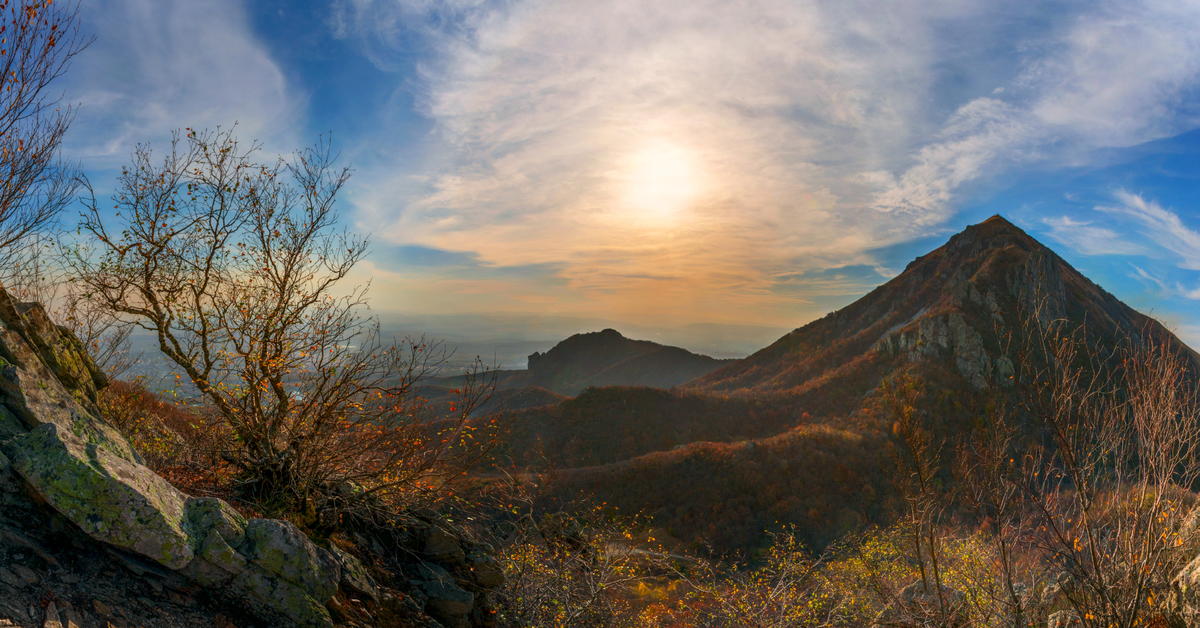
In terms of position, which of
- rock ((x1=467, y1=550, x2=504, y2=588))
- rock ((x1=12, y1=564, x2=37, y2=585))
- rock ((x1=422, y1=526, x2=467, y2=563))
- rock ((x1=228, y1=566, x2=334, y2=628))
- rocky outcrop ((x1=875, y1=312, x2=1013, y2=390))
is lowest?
rock ((x1=467, y1=550, x2=504, y2=588))

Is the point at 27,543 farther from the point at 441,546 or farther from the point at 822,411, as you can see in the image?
the point at 822,411

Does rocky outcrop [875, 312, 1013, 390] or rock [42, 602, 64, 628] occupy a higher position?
rocky outcrop [875, 312, 1013, 390]

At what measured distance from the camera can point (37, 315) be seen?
6.07m

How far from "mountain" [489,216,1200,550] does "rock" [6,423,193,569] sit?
2062cm

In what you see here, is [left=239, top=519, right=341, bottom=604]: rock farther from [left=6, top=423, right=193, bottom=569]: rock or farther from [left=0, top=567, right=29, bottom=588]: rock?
[left=0, top=567, right=29, bottom=588]: rock

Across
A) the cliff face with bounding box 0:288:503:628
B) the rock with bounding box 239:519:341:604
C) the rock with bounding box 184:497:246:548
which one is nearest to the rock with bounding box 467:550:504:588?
the cliff face with bounding box 0:288:503:628

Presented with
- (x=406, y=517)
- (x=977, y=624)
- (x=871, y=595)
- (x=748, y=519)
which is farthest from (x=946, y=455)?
(x=406, y=517)

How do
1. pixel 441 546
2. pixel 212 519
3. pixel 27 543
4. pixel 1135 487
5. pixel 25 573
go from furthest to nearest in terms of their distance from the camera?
pixel 441 546 < pixel 1135 487 < pixel 212 519 < pixel 27 543 < pixel 25 573

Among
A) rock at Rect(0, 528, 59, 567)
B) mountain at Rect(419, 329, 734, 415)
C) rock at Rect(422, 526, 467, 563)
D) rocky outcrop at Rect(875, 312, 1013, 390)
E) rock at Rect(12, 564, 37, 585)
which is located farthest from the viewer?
mountain at Rect(419, 329, 734, 415)

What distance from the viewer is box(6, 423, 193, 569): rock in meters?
4.51

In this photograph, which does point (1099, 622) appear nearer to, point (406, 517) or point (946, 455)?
point (406, 517)

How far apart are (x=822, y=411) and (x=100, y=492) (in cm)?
6036

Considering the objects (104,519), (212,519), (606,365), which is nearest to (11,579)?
(104,519)

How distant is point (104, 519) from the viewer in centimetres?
459
